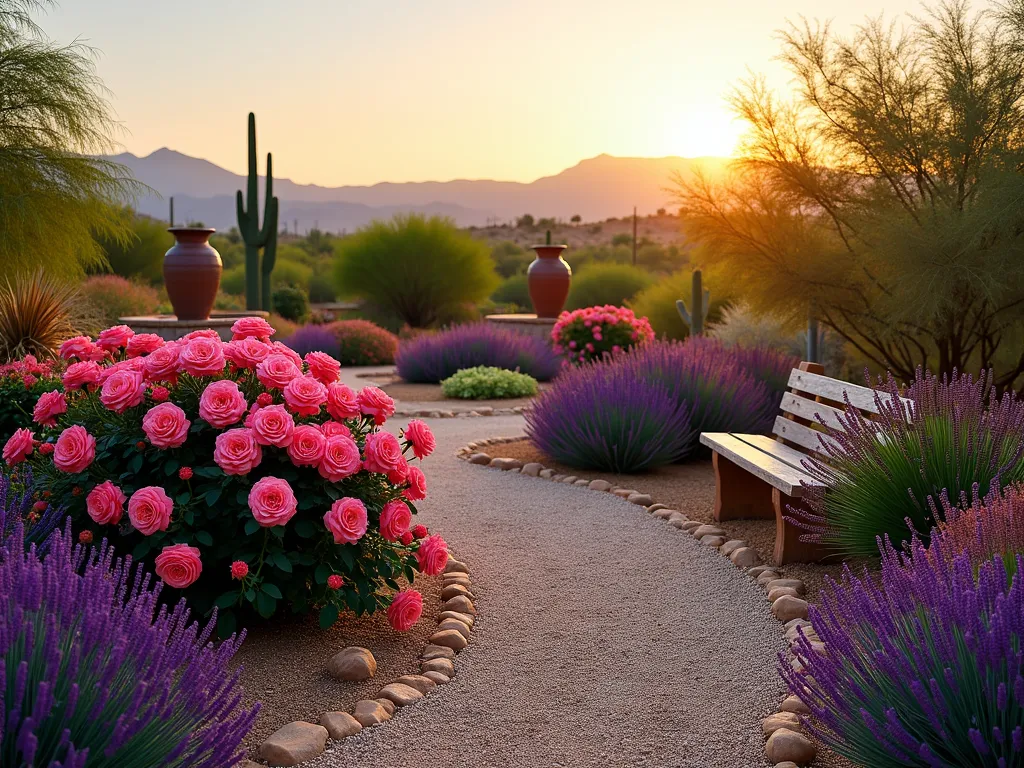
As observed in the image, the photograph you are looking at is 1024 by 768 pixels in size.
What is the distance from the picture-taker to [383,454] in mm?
3566

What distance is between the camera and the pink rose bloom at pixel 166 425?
3324 millimetres

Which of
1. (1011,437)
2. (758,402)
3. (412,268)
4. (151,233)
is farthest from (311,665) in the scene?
(151,233)

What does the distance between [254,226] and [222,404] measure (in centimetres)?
1450

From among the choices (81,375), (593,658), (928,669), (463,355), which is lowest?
(593,658)

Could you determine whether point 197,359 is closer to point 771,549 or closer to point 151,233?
point 771,549

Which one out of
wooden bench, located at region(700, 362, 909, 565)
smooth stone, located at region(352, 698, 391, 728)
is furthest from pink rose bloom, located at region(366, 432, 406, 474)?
wooden bench, located at region(700, 362, 909, 565)

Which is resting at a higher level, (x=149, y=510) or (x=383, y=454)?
(x=383, y=454)

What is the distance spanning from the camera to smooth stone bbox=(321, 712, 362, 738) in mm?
2864

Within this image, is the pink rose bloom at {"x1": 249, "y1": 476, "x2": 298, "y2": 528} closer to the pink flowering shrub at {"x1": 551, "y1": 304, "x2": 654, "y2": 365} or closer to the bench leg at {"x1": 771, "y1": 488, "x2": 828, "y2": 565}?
the bench leg at {"x1": 771, "y1": 488, "x2": 828, "y2": 565}

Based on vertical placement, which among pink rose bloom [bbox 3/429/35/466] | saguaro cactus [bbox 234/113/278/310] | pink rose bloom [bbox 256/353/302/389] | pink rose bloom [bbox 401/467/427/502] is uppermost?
saguaro cactus [bbox 234/113/278/310]

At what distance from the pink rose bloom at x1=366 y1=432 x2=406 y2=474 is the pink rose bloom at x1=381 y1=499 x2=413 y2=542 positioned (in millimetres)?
144

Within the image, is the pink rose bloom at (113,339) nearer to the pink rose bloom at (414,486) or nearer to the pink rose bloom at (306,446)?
the pink rose bloom at (306,446)

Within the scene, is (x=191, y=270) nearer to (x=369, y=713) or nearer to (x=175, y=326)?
(x=175, y=326)

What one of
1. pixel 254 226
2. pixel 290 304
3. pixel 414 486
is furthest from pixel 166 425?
pixel 290 304
